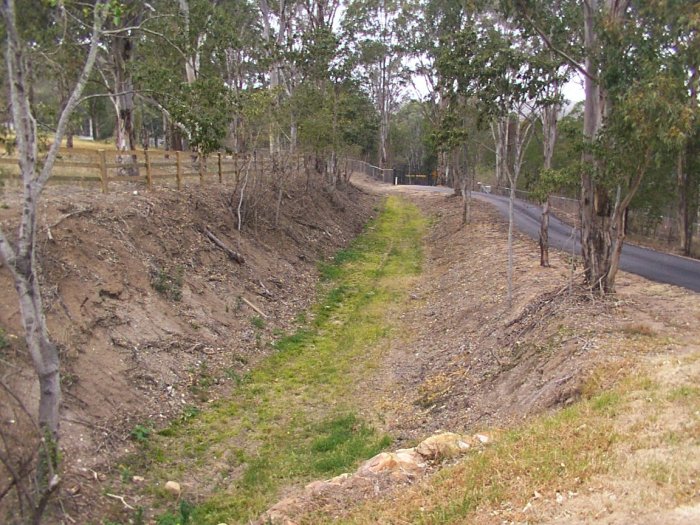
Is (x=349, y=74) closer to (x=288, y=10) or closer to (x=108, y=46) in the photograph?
(x=288, y=10)

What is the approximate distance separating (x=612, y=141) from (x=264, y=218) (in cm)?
1287

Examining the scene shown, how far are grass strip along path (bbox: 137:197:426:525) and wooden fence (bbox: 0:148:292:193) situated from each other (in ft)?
19.2

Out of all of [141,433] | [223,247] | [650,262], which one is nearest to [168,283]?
[223,247]

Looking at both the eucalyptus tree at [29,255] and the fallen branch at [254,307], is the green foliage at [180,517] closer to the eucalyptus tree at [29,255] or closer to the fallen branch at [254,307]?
the eucalyptus tree at [29,255]

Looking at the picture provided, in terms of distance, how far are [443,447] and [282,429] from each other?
3818mm

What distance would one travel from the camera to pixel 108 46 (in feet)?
73.5

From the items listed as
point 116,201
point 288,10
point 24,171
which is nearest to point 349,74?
point 288,10

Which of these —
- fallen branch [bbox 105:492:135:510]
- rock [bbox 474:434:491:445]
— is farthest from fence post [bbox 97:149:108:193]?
rock [bbox 474:434:491:445]

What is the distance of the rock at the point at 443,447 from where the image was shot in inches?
278

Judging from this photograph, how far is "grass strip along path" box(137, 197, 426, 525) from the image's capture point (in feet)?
27.0

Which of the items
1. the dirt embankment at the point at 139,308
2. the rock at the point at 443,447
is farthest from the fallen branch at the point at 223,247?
the rock at the point at 443,447

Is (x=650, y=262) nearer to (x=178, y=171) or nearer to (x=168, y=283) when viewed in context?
(x=168, y=283)

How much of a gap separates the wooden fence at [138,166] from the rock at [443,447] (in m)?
8.75

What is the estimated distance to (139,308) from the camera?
11.7m
